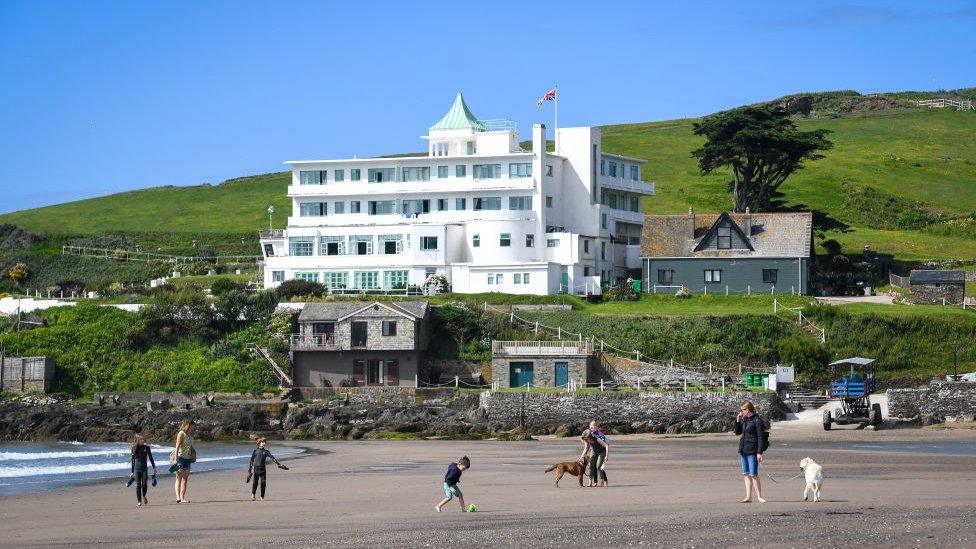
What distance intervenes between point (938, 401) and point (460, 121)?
39.4 m

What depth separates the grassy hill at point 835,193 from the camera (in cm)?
10444

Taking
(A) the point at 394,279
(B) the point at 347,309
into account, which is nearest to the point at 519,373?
(B) the point at 347,309

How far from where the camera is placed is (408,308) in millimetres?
67188

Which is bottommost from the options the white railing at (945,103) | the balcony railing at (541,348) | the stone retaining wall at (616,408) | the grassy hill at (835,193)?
the stone retaining wall at (616,408)

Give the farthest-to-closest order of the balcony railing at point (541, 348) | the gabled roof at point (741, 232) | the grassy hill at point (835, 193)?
the grassy hill at point (835, 193), the gabled roof at point (741, 232), the balcony railing at point (541, 348)

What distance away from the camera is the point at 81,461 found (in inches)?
1805

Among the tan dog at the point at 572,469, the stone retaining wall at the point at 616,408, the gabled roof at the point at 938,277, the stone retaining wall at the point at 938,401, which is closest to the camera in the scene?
the tan dog at the point at 572,469

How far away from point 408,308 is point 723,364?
1504 centimetres

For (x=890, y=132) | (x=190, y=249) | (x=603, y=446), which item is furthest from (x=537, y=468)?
(x=890, y=132)

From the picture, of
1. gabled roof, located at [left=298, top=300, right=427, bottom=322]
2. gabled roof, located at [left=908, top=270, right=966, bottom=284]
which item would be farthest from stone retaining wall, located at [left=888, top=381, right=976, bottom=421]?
gabled roof, located at [left=298, top=300, right=427, bottom=322]

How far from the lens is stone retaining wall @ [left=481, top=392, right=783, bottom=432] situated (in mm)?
55750

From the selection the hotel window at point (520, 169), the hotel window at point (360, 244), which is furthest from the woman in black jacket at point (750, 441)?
the hotel window at point (520, 169)

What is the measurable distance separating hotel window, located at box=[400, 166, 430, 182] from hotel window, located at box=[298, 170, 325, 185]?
16.6ft

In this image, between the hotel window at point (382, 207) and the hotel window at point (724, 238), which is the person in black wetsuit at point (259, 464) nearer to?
the hotel window at point (724, 238)
